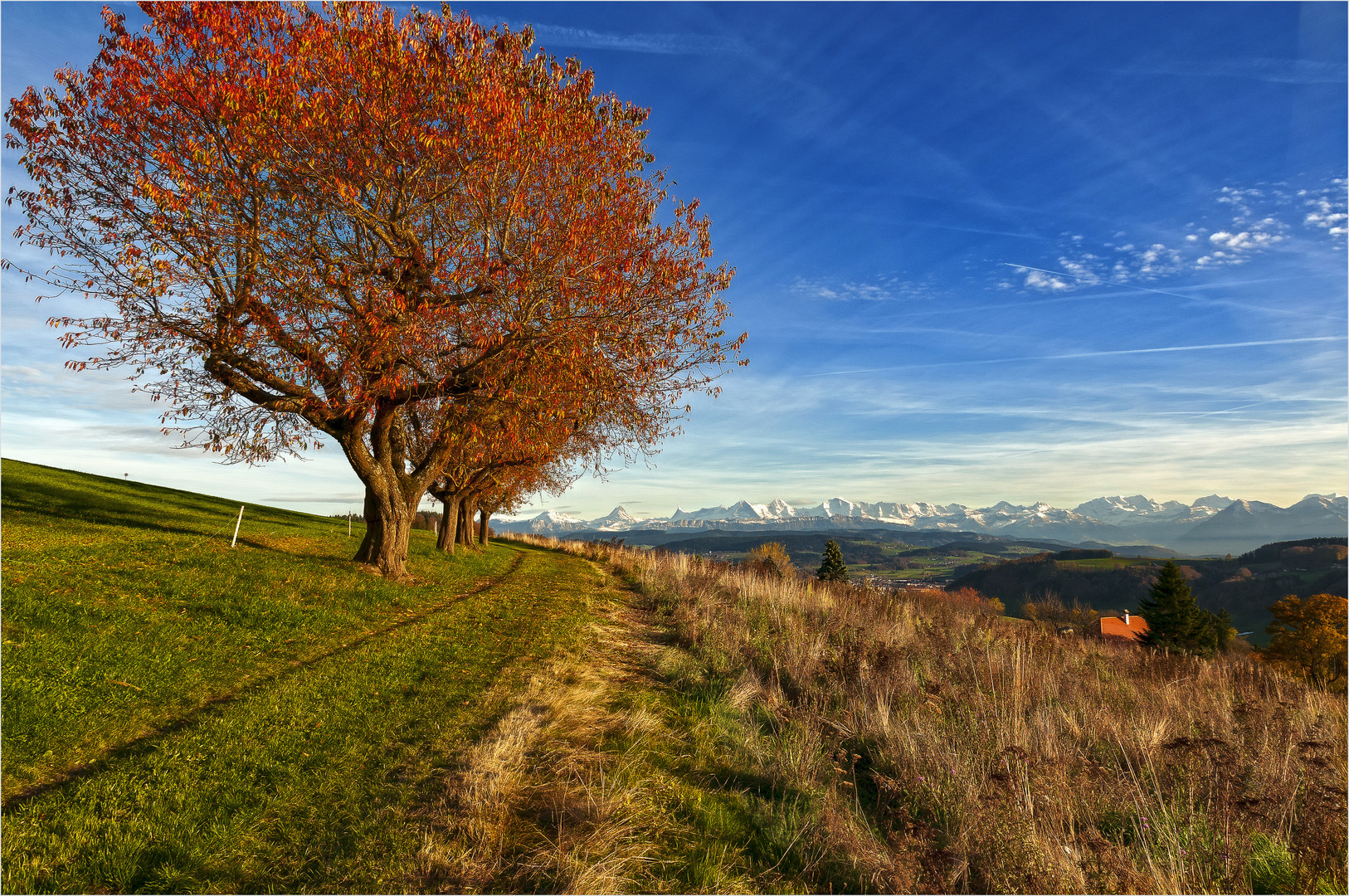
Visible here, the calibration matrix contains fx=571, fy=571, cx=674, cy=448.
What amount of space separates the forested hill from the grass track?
504 ft

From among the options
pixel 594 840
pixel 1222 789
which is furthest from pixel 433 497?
pixel 1222 789

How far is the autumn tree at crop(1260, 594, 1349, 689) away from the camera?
152 feet

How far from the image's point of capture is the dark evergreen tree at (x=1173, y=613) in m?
53.9

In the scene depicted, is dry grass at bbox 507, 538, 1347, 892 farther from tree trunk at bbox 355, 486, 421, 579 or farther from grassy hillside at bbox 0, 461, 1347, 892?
tree trunk at bbox 355, 486, 421, 579

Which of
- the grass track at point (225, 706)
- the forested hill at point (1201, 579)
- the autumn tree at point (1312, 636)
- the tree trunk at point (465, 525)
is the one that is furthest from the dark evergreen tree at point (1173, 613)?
the forested hill at point (1201, 579)

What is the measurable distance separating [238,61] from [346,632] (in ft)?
37.9

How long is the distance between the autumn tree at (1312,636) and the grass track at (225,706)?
62.2 m

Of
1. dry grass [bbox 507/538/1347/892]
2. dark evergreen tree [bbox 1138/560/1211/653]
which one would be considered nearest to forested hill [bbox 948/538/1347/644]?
dark evergreen tree [bbox 1138/560/1211/653]

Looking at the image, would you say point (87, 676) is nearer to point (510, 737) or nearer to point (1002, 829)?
point (510, 737)

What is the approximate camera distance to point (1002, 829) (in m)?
4.60

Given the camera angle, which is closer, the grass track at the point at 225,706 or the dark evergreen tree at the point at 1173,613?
the grass track at the point at 225,706

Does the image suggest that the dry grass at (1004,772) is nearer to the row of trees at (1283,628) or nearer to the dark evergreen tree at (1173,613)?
the row of trees at (1283,628)

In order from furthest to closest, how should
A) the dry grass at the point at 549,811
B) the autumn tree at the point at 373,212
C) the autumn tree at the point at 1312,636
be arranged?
1. the autumn tree at the point at 1312,636
2. the autumn tree at the point at 373,212
3. the dry grass at the point at 549,811

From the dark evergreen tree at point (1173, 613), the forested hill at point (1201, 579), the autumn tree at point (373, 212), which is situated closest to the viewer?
the autumn tree at point (373, 212)
